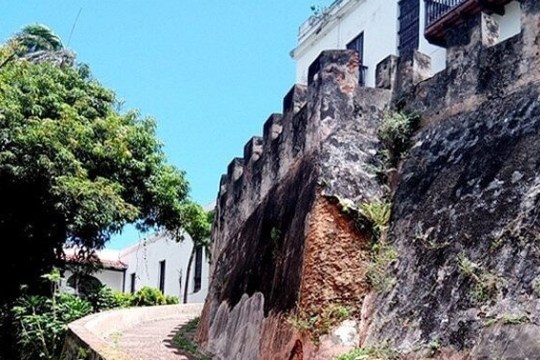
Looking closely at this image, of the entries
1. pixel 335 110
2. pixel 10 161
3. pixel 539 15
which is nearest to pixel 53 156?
pixel 10 161

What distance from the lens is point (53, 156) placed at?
14852 millimetres

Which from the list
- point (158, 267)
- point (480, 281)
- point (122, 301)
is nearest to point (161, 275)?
point (158, 267)

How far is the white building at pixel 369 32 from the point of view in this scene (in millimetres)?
16406

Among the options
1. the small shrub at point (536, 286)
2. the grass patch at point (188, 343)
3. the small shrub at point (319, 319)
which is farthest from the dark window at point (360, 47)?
the small shrub at point (536, 286)

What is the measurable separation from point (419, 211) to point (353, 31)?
39.7ft

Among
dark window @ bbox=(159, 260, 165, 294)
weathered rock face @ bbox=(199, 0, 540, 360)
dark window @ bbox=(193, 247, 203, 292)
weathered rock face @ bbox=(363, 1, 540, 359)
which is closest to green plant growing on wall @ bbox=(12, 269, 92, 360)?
weathered rock face @ bbox=(199, 0, 540, 360)

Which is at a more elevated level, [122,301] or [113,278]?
[113,278]

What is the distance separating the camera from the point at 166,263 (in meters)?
30.4

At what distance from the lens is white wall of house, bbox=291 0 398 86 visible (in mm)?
17609

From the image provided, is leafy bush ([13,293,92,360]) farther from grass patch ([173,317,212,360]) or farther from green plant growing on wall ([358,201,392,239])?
green plant growing on wall ([358,201,392,239])

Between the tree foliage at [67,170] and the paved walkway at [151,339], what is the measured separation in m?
2.33

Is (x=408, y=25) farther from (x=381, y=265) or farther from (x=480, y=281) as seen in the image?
(x=480, y=281)

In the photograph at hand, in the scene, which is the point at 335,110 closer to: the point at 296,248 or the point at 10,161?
the point at 296,248

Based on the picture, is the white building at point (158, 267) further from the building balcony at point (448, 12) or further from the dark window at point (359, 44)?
the building balcony at point (448, 12)
